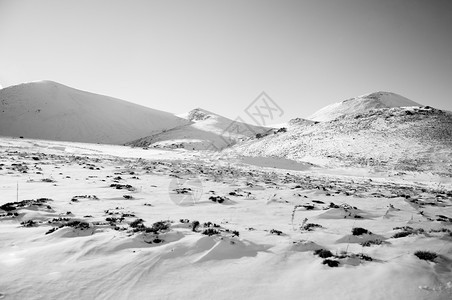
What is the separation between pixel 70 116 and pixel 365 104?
12168cm

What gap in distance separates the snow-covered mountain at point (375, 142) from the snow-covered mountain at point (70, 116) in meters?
57.7

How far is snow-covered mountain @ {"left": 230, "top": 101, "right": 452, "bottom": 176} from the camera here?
4169 centimetres

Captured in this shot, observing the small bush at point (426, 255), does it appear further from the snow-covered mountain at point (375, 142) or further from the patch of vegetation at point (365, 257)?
the snow-covered mountain at point (375, 142)

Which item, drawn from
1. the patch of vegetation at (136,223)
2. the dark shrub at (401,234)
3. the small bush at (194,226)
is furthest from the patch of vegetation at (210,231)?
the dark shrub at (401,234)

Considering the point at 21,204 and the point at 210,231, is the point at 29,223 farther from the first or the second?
the point at 210,231

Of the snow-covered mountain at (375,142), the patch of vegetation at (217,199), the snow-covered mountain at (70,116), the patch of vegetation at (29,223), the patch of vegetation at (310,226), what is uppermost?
the snow-covered mountain at (70,116)

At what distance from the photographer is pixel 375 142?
50.0 m

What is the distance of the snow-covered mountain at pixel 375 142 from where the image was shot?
4169cm

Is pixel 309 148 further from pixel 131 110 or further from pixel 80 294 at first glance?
pixel 131 110

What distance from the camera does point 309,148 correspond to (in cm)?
5303

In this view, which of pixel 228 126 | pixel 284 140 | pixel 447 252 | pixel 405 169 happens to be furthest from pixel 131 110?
pixel 447 252

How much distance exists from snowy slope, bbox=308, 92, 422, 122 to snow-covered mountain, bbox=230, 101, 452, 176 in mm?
45573

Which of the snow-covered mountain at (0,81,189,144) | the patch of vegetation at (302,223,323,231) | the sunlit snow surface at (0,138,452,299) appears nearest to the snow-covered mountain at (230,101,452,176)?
the sunlit snow surface at (0,138,452,299)

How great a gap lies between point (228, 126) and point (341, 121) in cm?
5429
